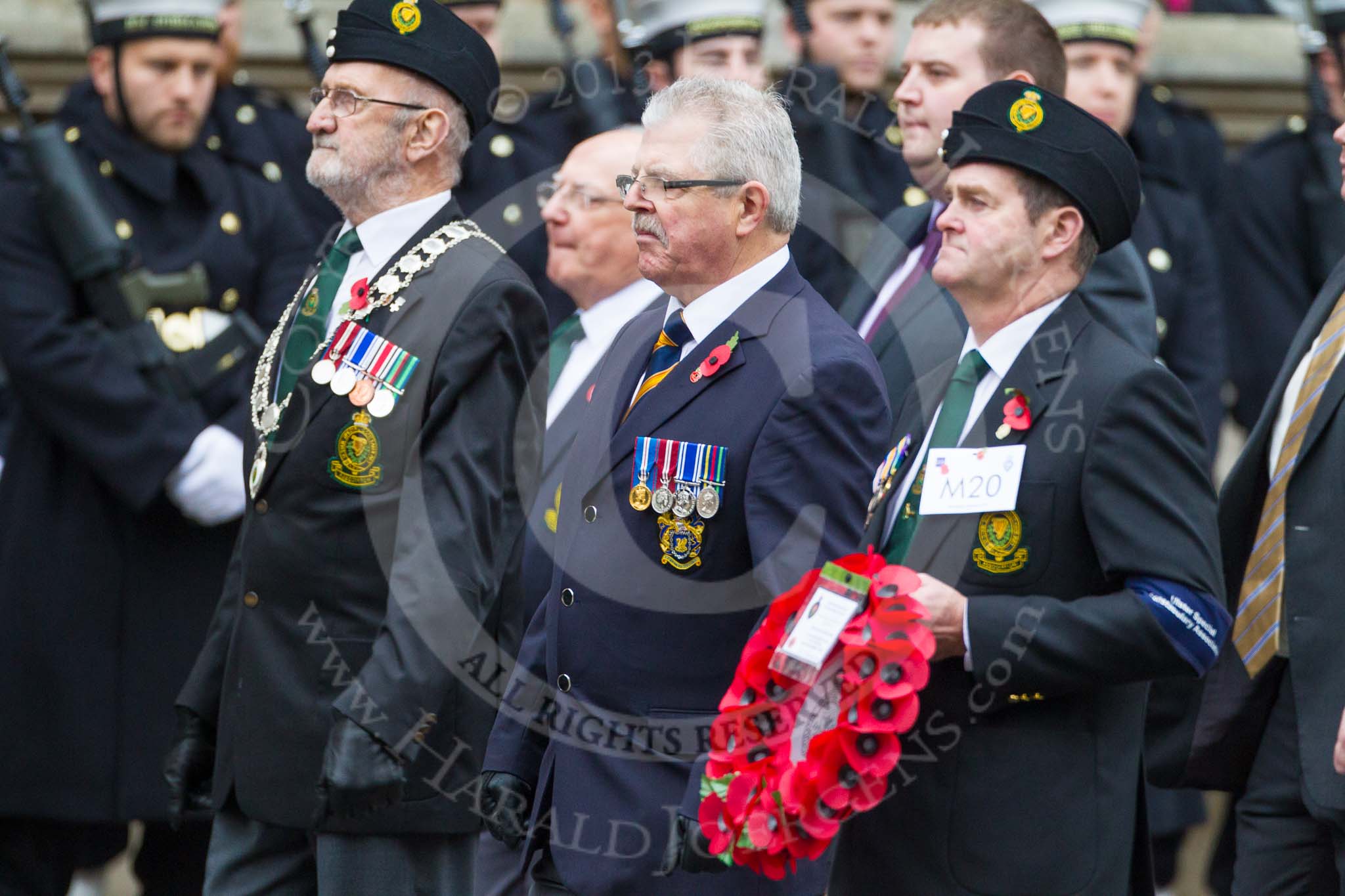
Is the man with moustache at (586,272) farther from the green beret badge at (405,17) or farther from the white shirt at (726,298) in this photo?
the white shirt at (726,298)

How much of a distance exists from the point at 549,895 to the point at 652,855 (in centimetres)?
36

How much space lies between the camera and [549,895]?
377cm

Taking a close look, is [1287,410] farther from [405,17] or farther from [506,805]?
[405,17]

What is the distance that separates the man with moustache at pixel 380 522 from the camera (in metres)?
3.79

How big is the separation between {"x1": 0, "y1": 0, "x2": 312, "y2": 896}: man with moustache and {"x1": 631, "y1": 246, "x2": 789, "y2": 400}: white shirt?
2131 millimetres

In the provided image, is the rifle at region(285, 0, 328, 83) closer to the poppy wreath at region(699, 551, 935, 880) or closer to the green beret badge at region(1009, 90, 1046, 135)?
the green beret badge at region(1009, 90, 1046, 135)

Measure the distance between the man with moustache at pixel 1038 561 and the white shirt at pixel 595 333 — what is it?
139cm

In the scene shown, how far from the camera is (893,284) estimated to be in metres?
4.72

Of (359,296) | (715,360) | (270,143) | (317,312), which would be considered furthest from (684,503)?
(270,143)

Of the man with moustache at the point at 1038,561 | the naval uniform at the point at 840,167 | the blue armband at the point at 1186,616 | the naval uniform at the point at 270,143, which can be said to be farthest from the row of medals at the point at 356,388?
the naval uniform at the point at 840,167

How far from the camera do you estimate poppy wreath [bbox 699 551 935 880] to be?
319 centimetres

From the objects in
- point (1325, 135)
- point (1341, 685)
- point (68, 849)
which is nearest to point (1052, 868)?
point (1341, 685)

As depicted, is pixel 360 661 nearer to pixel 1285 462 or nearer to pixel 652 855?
pixel 652 855

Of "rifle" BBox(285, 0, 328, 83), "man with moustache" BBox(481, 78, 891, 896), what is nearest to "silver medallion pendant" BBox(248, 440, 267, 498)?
"man with moustache" BBox(481, 78, 891, 896)
